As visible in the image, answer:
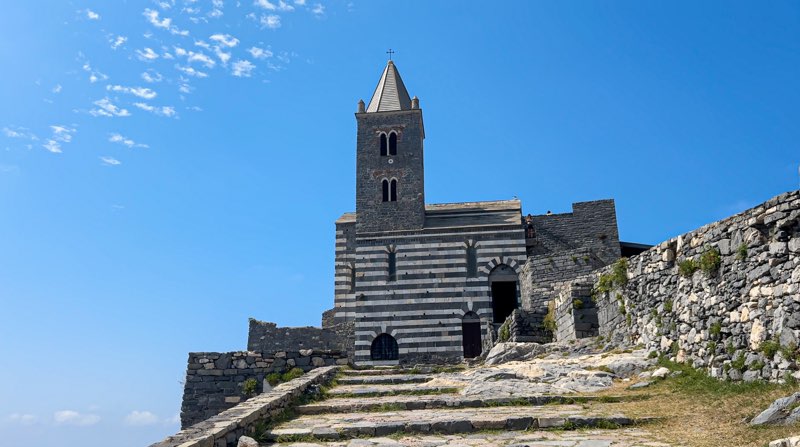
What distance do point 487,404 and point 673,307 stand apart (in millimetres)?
3573

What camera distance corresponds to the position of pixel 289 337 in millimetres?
31828

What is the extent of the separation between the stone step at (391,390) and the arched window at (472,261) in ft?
62.4

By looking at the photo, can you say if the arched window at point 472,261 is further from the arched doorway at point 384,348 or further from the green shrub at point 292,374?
the green shrub at point 292,374

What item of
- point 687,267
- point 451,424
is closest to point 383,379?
point 451,424

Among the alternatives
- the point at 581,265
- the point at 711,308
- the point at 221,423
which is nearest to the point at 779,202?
the point at 711,308

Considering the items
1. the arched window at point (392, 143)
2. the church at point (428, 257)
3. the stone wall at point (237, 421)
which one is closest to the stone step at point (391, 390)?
the stone wall at point (237, 421)

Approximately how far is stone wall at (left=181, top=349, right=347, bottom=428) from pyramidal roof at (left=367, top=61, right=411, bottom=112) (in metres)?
22.3

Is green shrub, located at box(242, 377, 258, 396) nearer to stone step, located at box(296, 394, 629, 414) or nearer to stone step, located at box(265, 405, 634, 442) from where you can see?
stone step, located at box(296, 394, 629, 414)

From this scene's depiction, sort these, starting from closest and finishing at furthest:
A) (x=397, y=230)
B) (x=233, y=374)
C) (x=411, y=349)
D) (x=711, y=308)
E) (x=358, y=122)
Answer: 1. (x=711, y=308)
2. (x=233, y=374)
3. (x=411, y=349)
4. (x=397, y=230)
5. (x=358, y=122)

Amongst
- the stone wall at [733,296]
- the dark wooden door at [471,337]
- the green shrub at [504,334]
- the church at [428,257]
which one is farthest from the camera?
the church at [428,257]

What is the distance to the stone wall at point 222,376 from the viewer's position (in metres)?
14.0

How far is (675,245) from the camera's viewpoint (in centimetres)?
1138

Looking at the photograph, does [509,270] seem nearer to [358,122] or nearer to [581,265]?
[581,265]

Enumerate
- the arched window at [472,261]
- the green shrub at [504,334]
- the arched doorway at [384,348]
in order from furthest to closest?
the arched window at [472,261]
the arched doorway at [384,348]
the green shrub at [504,334]
